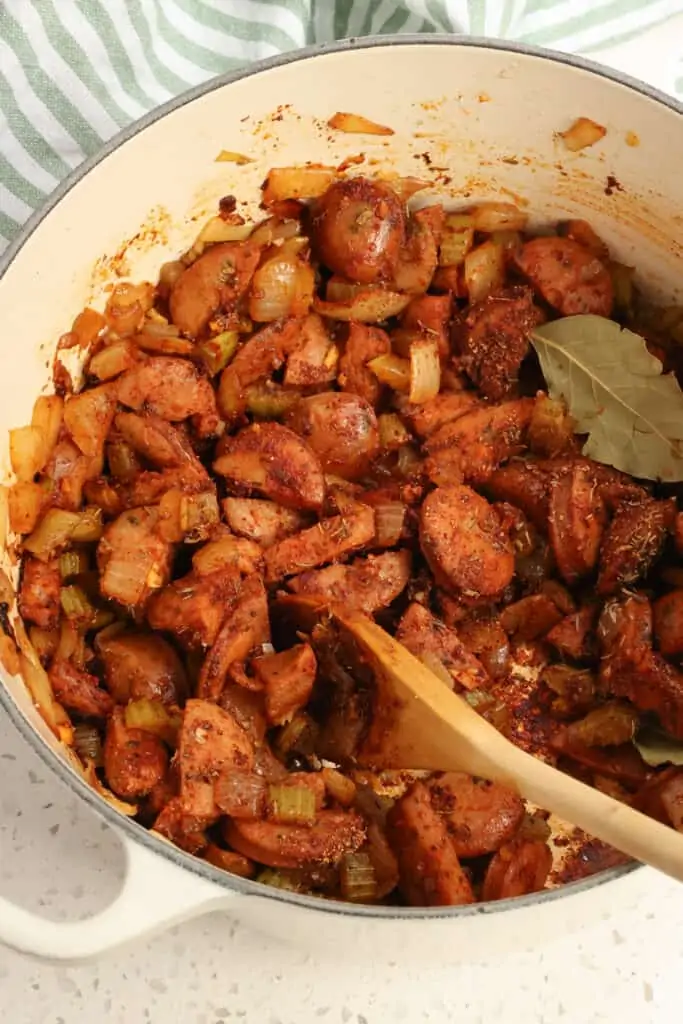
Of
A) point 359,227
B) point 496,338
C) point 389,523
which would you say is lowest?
point 389,523

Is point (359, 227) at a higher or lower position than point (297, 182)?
lower

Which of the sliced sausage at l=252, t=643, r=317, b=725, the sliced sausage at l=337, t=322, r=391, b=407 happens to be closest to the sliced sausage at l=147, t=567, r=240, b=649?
the sliced sausage at l=252, t=643, r=317, b=725

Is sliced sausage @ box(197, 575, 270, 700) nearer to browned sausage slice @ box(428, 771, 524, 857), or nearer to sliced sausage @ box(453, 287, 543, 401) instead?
browned sausage slice @ box(428, 771, 524, 857)

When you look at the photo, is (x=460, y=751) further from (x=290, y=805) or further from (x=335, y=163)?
(x=335, y=163)

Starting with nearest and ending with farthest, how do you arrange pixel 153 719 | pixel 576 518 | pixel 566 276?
pixel 153 719 < pixel 576 518 < pixel 566 276

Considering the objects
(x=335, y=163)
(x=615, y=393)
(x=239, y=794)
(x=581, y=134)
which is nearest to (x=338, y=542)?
(x=239, y=794)

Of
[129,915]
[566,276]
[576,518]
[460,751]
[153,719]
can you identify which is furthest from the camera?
[566,276]

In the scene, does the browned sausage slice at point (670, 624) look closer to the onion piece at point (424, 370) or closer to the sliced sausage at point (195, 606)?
the onion piece at point (424, 370)
